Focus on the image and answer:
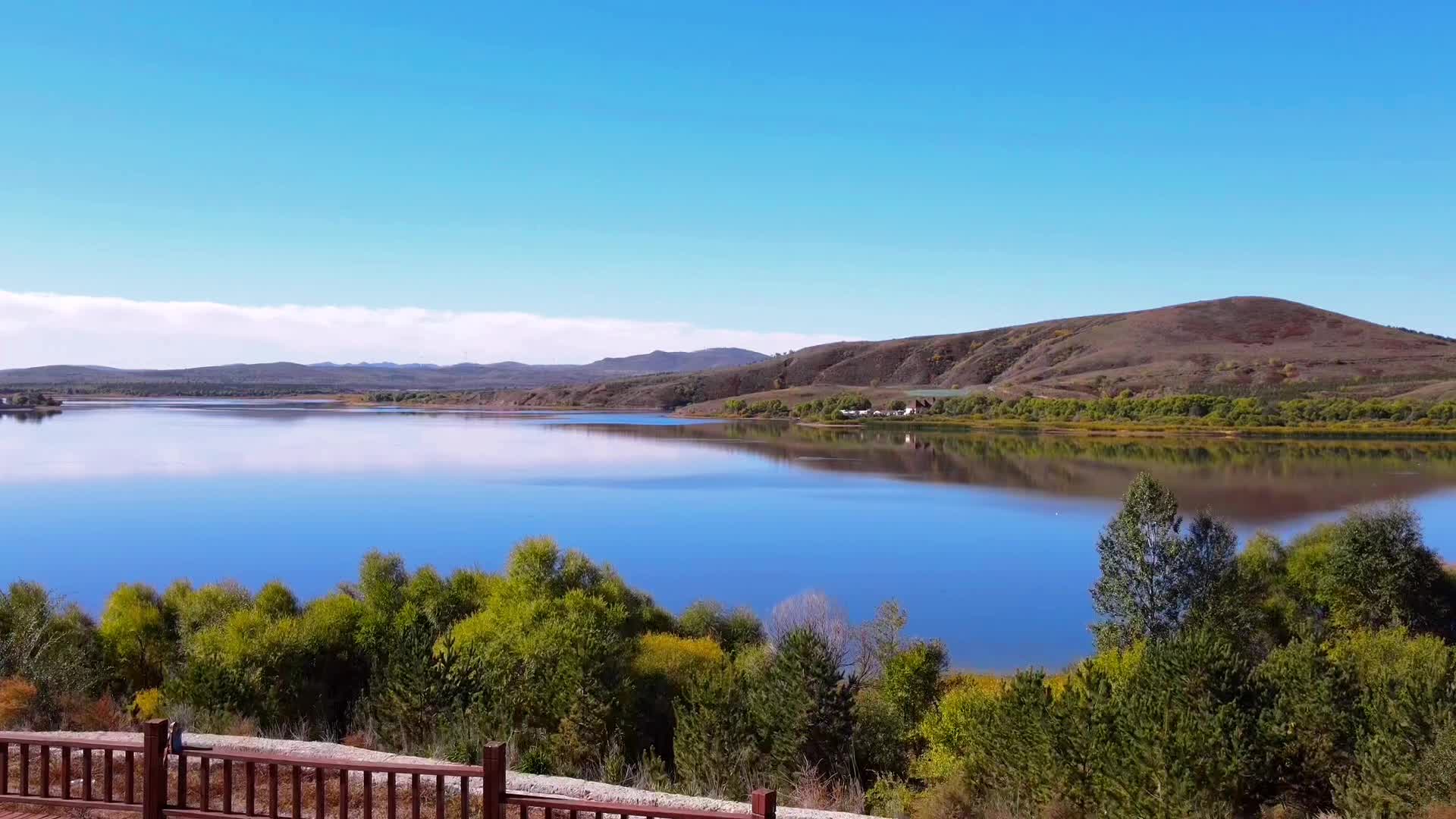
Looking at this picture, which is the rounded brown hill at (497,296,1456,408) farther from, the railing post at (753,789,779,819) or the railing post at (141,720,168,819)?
the railing post at (141,720,168,819)

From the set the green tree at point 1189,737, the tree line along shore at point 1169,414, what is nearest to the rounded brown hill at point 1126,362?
the tree line along shore at point 1169,414

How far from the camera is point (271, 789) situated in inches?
242

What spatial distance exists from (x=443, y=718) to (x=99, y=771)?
4.40 meters

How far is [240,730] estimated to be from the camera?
1109cm

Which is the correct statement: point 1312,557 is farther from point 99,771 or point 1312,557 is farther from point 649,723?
point 99,771

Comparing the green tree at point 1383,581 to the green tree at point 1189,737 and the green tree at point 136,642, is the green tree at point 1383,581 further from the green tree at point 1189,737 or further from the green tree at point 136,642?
the green tree at point 136,642

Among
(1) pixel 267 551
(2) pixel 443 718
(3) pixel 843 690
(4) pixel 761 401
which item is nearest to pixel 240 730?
(2) pixel 443 718

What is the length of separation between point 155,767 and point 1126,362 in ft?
387

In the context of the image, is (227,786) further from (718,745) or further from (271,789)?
(718,745)

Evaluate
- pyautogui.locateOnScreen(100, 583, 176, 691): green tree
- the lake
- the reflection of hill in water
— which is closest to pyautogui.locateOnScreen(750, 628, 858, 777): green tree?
the lake

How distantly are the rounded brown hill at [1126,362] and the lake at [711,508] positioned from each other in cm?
3244

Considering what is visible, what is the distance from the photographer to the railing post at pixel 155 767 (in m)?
5.86

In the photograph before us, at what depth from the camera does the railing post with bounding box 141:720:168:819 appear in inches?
231

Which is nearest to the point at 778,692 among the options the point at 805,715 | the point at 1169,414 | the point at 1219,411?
the point at 805,715
